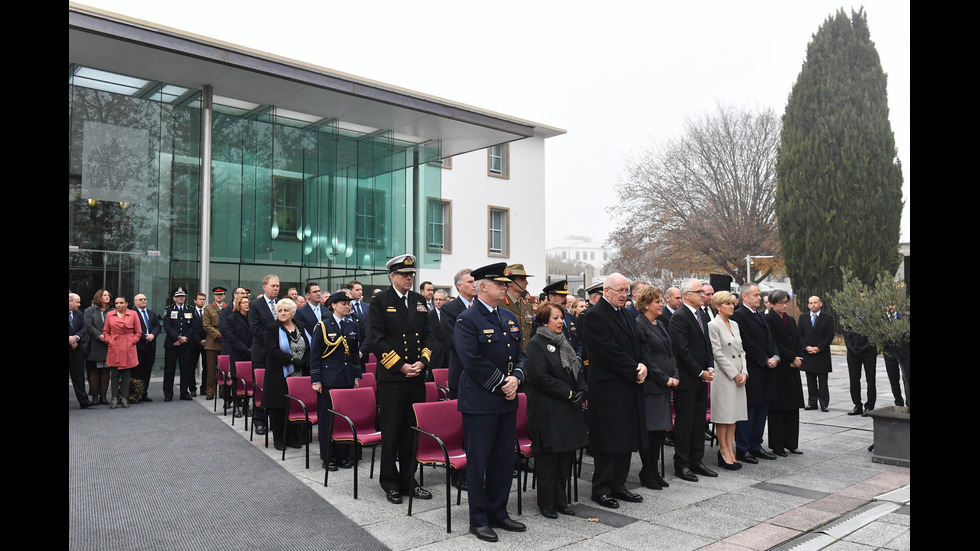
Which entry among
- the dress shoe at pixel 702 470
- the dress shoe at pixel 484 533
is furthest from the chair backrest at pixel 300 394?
the dress shoe at pixel 702 470

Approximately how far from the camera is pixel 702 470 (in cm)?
685

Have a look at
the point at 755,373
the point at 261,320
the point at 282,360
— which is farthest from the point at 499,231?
the point at 755,373

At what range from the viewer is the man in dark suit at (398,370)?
19.5ft

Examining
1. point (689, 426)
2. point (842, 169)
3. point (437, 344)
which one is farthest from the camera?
point (842, 169)

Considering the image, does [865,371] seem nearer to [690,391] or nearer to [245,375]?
[690,391]

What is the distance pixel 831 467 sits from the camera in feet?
23.8

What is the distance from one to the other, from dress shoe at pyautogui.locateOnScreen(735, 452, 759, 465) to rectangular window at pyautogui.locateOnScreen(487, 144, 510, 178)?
825 inches

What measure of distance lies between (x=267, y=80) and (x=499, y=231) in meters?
14.2

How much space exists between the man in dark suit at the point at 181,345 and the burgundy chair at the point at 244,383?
3.08 m

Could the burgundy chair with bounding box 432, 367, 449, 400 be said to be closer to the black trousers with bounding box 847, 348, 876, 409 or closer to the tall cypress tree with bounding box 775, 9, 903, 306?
the black trousers with bounding box 847, 348, 876, 409

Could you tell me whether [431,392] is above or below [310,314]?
below
